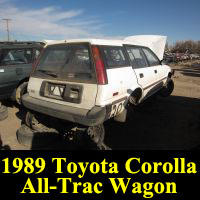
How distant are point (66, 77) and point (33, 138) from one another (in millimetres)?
1409

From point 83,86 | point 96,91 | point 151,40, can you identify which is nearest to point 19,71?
point 83,86

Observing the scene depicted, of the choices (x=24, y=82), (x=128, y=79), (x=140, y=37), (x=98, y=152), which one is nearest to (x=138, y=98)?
(x=128, y=79)

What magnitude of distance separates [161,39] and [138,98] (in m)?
9.54

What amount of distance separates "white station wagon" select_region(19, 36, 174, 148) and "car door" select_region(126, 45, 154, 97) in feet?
0.07

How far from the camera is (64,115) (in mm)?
3357

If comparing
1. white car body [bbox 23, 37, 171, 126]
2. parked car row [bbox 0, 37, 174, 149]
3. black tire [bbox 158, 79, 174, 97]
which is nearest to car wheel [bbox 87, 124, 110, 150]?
parked car row [bbox 0, 37, 174, 149]

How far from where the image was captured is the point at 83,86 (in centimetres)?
333

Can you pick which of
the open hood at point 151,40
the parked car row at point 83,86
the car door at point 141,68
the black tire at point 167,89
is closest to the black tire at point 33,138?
the parked car row at point 83,86

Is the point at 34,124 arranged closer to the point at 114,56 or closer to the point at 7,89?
the point at 7,89

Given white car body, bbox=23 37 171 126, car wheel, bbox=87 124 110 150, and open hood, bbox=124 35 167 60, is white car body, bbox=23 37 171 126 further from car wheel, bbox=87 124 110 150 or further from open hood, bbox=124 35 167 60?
open hood, bbox=124 35 167 60

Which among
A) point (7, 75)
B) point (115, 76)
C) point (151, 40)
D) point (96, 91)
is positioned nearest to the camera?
point (96, 91)

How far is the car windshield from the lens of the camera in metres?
3.46

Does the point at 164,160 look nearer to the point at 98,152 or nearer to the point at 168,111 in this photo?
the point at 98,152

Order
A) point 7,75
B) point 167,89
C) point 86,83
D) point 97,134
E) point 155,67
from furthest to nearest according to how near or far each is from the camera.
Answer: point 167,89, point 155,67, point 7,75, point 97,134, point 86,83
